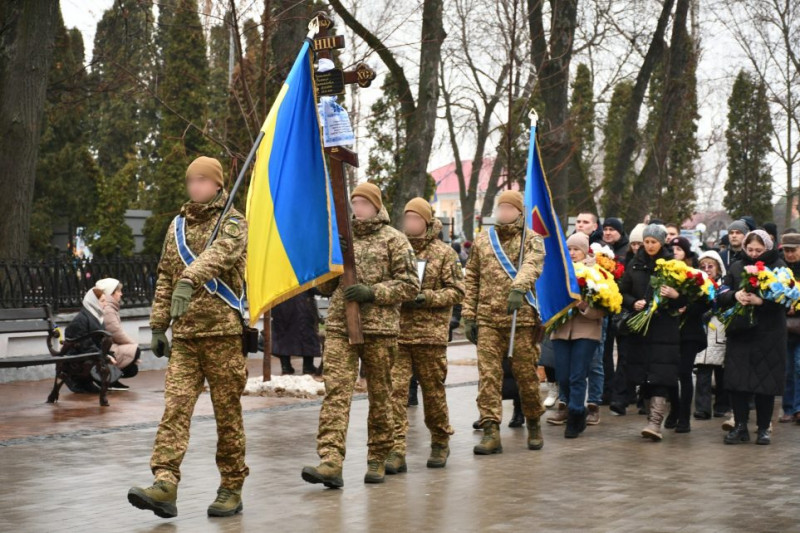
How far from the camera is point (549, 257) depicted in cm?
1091

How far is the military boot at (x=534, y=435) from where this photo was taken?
10164 mm

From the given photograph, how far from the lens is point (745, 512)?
294 inches

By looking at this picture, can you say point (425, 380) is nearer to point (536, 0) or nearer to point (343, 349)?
point (343, 349)

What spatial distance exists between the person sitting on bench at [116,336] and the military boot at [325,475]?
7.01 meters

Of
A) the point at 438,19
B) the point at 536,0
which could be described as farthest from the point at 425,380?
the point at 536,0

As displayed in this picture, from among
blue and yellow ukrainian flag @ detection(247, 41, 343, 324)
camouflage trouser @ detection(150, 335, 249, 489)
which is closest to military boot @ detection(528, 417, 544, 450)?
blue and yellow ukrainian flag @ detection(247, 41, 343, 324)

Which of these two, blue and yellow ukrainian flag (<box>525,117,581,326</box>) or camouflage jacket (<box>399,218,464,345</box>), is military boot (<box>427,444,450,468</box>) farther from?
blue and yellow ukrainian flag (<box>525,117,581,326</box>)

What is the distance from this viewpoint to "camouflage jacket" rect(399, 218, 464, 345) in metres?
9.07

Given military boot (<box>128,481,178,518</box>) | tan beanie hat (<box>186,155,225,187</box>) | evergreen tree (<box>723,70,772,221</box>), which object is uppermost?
evergreen tree (<box>723,70,772,221</box>)

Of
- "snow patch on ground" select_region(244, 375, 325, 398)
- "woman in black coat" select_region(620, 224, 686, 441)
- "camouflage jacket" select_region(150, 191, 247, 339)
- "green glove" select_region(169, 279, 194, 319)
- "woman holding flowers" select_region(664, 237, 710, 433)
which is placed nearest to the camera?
"green glove" select_region(169, 279, 194, 319)

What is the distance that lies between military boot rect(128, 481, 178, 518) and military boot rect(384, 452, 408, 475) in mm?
2131

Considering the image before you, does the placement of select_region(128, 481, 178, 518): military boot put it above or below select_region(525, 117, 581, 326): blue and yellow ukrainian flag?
Answer: below

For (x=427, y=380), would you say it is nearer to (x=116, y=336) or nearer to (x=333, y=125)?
(x=333, y=125)

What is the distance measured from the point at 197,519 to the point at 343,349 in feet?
5.09
